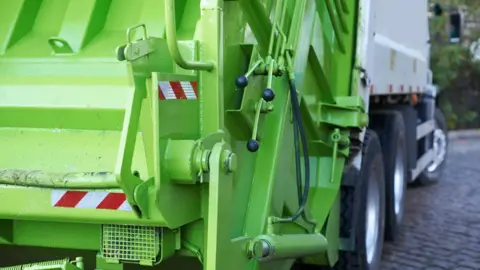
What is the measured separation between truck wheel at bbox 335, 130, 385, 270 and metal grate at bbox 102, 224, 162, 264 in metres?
1.96

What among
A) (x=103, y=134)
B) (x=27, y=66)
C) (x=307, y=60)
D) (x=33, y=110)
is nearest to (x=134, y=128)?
(x=103, y=134)

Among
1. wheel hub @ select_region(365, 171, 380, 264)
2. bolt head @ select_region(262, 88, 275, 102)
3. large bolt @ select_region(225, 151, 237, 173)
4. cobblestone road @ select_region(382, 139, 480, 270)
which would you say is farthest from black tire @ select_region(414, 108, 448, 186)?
large bolt @ select_region(225, 151, 237, 173)

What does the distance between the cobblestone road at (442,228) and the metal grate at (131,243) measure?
3.17 meters

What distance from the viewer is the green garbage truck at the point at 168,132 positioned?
8.09ft

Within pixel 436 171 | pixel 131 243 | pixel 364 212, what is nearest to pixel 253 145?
pixel 131 243

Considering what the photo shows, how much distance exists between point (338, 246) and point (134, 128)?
2.19m

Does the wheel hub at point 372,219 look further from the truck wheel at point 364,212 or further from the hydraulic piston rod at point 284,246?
the hydraulic piston rod at point 284,246

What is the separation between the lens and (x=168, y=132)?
2.46 m

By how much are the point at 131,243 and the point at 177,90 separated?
59 cm

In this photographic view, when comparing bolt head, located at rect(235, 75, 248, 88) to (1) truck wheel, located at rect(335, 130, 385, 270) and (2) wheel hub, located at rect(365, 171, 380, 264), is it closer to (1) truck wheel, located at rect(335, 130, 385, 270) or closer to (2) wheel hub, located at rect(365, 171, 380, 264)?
(1) truck wheel, located at rect(335, 130, 385, 270)

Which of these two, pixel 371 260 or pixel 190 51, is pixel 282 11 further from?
pixel 371 260

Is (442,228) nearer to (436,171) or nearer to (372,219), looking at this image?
(372,219)

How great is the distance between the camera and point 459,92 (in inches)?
757

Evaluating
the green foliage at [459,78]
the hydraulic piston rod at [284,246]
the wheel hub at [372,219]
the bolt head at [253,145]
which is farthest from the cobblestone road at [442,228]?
the green foliage at [459,78]
